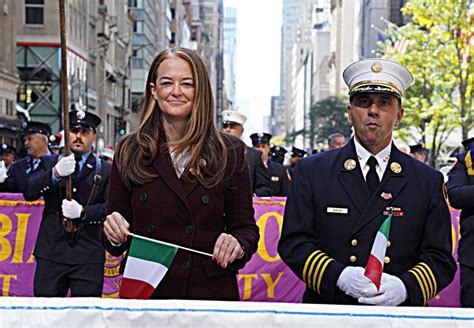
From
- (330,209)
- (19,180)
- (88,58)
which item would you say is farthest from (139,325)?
(88,58)

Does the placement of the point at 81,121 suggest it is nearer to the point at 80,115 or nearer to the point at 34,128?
the point at 80,115

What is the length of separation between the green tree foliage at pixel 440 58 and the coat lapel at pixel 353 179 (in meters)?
21.5

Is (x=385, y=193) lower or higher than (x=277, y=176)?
higher

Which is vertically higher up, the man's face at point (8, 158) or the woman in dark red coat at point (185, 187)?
the woman in dark red coat at point (185, 187)

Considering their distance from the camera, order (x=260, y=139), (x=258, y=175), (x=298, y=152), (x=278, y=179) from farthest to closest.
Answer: (x=298, y=152)
(x=260, y=139)
(x=278, y=179)
(x=258, y=175)

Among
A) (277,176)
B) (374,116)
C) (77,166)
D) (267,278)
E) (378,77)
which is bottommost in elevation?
(267,278)

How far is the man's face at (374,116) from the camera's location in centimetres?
358

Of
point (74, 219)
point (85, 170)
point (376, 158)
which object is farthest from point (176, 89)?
point (85, 170)

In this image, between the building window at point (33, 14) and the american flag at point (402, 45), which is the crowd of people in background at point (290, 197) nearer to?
the american flag at point (402, 45)

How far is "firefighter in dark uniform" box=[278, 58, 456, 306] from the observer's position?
3.55 meters

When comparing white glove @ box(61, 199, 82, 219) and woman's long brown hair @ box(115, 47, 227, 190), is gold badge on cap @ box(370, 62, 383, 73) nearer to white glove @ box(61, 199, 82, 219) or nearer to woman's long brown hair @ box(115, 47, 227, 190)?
woman's long brown hair @ box(115, 47, 227, 190)

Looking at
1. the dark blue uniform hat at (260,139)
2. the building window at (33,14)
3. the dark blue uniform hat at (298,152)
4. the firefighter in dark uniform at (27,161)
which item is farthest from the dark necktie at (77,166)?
Answer: the building window at (33,14)

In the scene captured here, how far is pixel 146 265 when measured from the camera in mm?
3633

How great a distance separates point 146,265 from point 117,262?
202 inches
